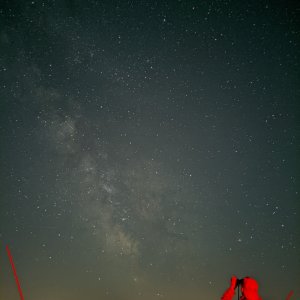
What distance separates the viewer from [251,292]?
4.62 m

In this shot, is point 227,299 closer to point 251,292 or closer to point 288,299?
point 251,292

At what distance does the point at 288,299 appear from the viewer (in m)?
3.74

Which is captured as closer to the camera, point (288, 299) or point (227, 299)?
point (288, 299)

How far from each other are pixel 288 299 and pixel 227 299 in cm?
150

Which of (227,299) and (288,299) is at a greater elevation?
(227,299)

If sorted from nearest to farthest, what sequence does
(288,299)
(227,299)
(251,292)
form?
(288,299) → (251,292) → (227,299)

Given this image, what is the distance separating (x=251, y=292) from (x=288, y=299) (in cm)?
95

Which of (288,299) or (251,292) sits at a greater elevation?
(251,292)

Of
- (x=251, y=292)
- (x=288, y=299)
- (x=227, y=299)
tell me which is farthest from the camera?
(x=227, y=299)

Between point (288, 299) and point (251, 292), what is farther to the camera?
point (251, 292)

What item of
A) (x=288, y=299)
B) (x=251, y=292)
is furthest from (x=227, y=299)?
(x=288, y=299)

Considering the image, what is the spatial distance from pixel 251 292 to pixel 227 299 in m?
0.58
